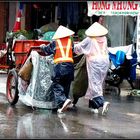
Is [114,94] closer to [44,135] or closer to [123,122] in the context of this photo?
[123,122]

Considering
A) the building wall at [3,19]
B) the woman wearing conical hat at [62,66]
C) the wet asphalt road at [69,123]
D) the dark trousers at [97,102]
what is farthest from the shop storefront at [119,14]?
the building wall at [3,19]

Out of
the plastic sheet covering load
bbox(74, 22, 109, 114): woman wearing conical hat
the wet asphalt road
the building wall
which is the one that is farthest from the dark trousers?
the building wall

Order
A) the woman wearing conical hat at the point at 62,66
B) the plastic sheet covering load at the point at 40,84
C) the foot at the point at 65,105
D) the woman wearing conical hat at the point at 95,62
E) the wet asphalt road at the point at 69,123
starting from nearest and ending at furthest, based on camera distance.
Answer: the wet asphalt road at the point at 69,123 → the foot at the point at 65,105 → the woman wearing conical hat at the point at 62,66 → the woman wearing conical hat at the point at 95,62 → the plastic sheet covering load at the point at 40,84

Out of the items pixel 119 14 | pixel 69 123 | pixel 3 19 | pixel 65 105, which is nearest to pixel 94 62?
pixel 65 105

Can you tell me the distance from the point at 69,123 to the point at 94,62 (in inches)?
61.6

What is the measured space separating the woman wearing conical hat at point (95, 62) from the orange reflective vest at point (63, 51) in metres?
0.18

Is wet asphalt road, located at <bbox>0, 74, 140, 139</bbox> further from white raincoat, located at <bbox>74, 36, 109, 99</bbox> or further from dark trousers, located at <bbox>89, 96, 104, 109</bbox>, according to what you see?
white raincoat, located at <bbox>74, 36, 109, 99</bbox>

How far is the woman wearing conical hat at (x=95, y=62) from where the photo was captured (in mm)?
9406

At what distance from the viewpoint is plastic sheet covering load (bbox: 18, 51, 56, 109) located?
9547 millimetres

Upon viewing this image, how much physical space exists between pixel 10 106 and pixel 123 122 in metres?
2.61

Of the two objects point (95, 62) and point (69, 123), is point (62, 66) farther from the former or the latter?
point (69, 123)

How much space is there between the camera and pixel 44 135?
7.32m

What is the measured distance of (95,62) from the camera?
9.38 metres

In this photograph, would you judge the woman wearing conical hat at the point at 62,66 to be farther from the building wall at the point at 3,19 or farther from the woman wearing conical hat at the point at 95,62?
the building wall at the point at 3,19
